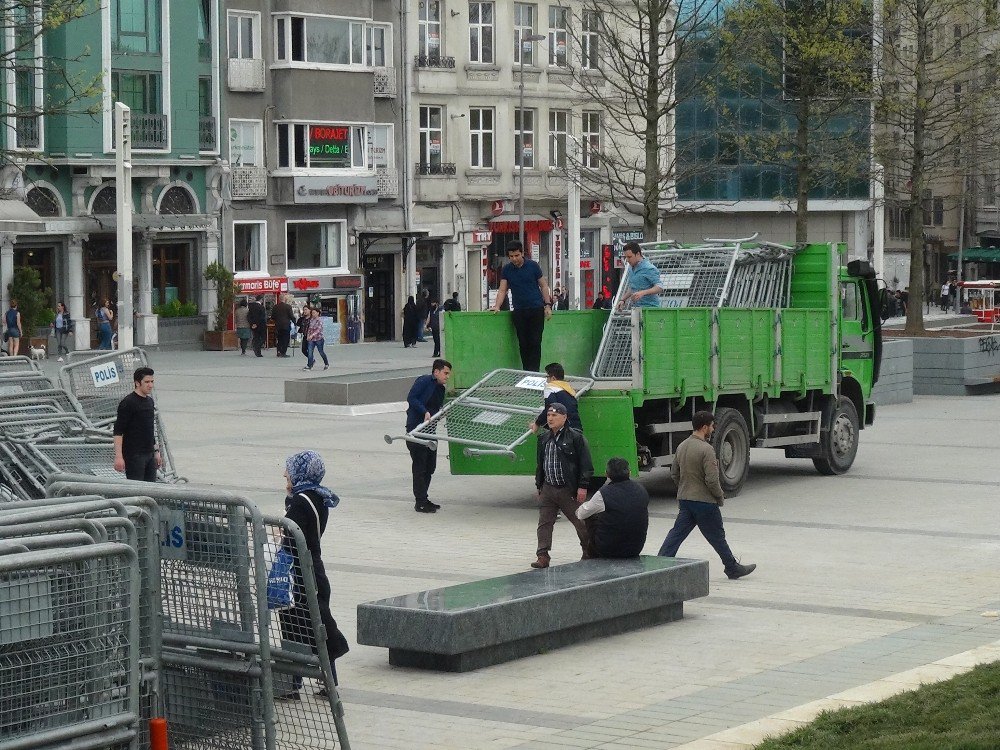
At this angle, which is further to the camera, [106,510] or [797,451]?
[797,451]

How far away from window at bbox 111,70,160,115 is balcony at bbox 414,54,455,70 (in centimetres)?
1101

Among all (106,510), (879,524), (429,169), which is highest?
(429,169)

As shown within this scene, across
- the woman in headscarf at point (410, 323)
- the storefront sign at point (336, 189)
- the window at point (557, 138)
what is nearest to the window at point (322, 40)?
the storefront sign at point (336, 189)

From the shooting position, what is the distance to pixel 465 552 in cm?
1582

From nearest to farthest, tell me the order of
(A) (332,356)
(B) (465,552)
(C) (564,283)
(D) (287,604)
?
1. (D) (287,604)
2. (B) (465,552)
3. (A) (332,356)
4. (C) (564,283)

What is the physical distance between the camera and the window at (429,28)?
2377 inches

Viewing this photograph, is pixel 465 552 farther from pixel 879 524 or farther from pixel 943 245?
pixel 943 245

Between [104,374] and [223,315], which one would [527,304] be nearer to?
[104,374]

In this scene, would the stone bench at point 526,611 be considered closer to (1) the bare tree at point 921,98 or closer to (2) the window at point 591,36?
(2) the window at point 591,36

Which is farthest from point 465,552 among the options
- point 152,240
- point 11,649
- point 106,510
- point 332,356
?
point 152,240

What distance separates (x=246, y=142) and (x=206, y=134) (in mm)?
2139

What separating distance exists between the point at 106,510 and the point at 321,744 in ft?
5.90

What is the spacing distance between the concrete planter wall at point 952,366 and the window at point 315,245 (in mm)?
25801

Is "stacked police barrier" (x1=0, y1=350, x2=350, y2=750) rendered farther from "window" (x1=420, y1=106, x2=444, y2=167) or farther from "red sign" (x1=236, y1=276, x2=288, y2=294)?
"window" (x1=420, y1=106, x2=444, y2=167)
